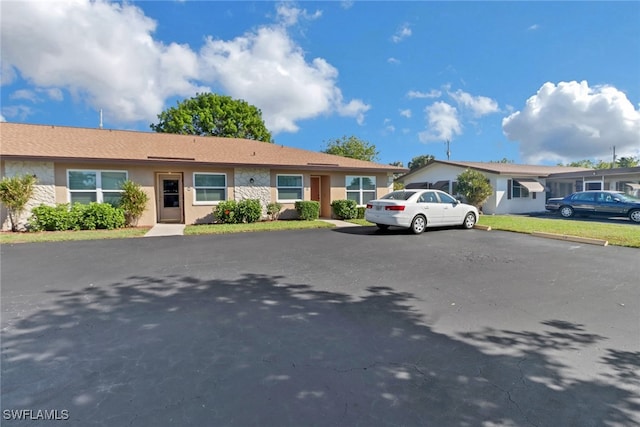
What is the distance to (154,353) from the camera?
2846mm

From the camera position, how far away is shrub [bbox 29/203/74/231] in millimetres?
10906

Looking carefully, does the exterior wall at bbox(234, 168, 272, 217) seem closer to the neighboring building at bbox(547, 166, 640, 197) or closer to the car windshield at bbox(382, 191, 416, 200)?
the car windshield at bbox(382, 191, 416, 200)

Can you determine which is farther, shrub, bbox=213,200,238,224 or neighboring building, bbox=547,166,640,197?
neighboring building, bbox=547,166,640,197

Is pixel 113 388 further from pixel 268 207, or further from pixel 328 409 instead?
pixel 268 207

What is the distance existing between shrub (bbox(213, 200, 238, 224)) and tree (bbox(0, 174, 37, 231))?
6.37 meters

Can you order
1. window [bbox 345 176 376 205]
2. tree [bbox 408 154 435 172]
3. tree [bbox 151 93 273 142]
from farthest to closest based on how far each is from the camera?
tree [bbox 408 154 435 172] → tree [bbox 151 93 273 142] → window [bbox 345 176 376 205]

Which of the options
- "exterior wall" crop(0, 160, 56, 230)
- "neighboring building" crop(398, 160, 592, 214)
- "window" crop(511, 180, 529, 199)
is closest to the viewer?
"exterior wall" crop(0, 160, 56, 230)

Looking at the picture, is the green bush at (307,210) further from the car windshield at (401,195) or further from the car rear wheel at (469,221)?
the car rear wheel at (469,221)

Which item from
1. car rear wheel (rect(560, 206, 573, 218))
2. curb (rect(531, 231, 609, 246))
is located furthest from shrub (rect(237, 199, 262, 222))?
car rear wheel (rect(560, 206, 573, 218))

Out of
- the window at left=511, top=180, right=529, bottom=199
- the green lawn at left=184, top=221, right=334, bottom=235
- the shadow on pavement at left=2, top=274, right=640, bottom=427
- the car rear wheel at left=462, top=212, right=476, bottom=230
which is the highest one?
the window at left=511, top=180, right=529, bottom=199

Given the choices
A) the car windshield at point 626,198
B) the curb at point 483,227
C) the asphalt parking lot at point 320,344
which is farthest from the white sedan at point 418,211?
the car windshield at point 626,198

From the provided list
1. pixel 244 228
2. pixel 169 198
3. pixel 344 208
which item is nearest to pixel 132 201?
pixel 169 198

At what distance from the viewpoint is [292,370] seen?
2.59 meters

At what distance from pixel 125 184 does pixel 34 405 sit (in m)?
11.9
